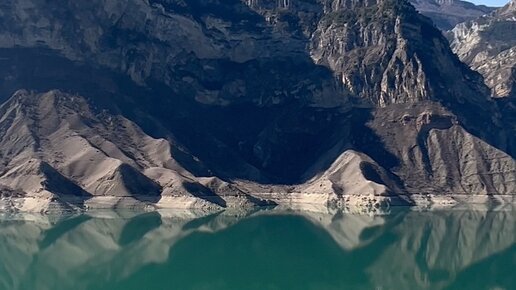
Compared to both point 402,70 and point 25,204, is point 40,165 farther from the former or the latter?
point 402,70

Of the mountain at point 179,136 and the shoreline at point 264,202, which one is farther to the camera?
the mountain at point 179,136

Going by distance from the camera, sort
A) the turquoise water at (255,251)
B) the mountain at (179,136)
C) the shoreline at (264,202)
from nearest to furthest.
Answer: the turquoise water at (255,251) < the shoreline at (264,202) < the mountain at (179,136)

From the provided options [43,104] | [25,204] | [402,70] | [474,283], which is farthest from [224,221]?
[402,70]

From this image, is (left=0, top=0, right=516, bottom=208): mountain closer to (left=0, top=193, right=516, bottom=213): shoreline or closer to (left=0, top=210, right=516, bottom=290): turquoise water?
(left=0, top=193, right=516, bottom=213): shoreline

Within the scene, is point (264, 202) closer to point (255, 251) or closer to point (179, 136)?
point (179, 136)

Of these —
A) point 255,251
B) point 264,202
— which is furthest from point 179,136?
point 255,251

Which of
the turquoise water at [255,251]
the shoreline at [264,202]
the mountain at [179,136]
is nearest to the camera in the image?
the turquoise water at [255,251]

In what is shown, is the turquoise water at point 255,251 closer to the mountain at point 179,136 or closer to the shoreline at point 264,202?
the shoreline at point 264,202

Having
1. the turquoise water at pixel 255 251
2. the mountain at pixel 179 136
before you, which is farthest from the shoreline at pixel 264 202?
the turquoise water at pixel 255 251
